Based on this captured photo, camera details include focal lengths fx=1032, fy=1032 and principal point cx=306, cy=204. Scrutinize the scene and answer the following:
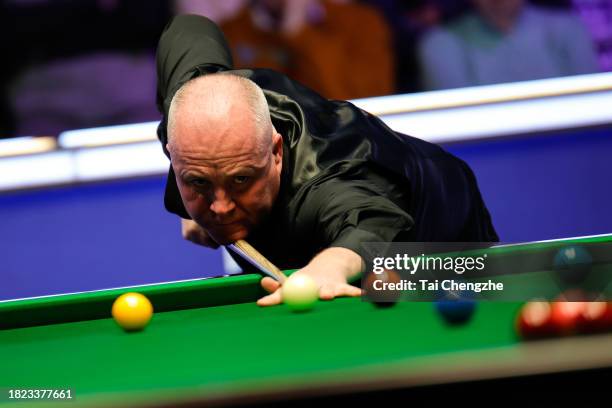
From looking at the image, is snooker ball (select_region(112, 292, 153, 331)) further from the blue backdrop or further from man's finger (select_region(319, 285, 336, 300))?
the blue backdrop

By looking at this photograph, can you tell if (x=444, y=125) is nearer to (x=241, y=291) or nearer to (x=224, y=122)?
(x=224, y=122)

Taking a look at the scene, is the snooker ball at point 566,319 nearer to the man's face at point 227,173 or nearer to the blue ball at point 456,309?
the blue ball at point 456,309

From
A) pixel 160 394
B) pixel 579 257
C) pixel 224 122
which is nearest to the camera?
pixel 160 394

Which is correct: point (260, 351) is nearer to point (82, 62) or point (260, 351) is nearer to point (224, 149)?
point (224, 149)

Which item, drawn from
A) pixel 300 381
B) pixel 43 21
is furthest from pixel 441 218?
pixel 43 21

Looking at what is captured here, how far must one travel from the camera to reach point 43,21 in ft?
18.6

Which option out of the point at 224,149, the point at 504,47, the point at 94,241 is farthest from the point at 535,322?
the point at 504,47

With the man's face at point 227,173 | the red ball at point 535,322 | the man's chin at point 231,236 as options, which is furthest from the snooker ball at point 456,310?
the man's chin at point 231,236

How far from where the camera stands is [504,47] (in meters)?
5.82

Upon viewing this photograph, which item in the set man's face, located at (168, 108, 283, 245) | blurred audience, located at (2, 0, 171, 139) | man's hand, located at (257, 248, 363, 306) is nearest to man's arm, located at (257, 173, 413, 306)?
man's hand, located at (257, 248, 363, 306)

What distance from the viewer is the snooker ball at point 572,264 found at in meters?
2.19

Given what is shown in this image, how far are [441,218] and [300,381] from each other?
172cm

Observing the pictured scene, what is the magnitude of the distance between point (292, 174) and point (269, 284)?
0.62 m

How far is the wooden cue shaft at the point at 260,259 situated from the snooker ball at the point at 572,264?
0.62 m
